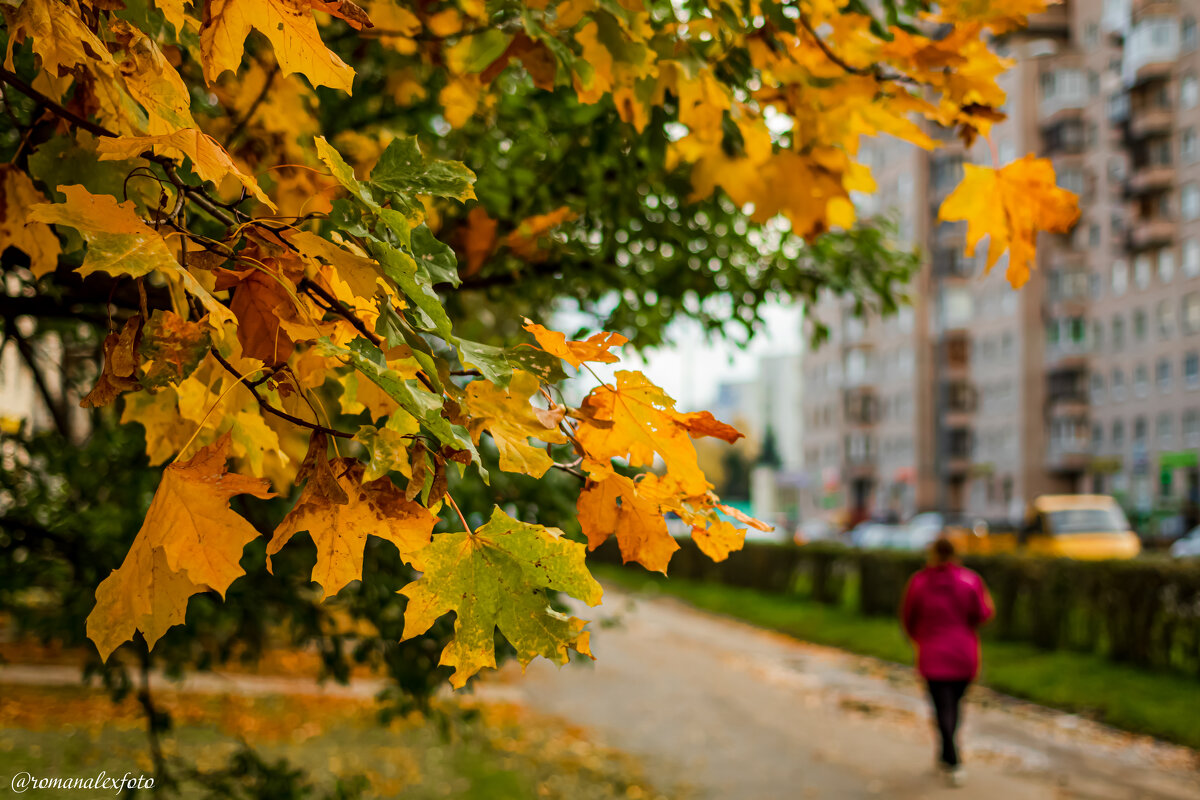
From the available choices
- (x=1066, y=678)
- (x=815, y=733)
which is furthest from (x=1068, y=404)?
(x=815, y=733)

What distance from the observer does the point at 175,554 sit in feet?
4.36

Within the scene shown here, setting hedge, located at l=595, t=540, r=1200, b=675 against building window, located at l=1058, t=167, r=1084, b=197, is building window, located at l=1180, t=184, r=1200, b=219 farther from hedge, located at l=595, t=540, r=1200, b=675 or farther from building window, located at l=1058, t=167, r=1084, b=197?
hedge, located at l=595, t=540, r=1200, b=675

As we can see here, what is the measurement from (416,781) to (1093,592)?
8.07 metres

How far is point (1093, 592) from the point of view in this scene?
1159 cm

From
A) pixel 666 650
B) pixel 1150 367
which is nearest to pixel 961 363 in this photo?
pixel 1150 367

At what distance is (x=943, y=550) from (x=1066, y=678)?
4.33 meters

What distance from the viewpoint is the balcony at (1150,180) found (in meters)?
43.9

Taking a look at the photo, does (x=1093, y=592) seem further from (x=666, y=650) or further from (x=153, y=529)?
(x=153, y=529)

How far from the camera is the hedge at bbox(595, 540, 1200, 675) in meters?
10.3

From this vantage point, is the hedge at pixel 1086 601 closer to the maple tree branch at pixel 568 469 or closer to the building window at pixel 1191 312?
the maple tree branch at pixel 568 469

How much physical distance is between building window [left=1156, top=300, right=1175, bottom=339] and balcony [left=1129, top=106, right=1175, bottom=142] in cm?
720

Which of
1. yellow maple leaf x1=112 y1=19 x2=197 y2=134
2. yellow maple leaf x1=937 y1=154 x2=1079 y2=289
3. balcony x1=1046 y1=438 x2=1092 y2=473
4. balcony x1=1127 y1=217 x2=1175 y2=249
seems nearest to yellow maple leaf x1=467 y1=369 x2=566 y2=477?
yellow maple leaf x1=112 y1=19 x2=197 y2=134

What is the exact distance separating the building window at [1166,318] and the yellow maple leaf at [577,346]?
4687 centimetres

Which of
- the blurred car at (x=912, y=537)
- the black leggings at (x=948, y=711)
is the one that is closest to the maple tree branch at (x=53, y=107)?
the black leggings at (x=948, y=711)
